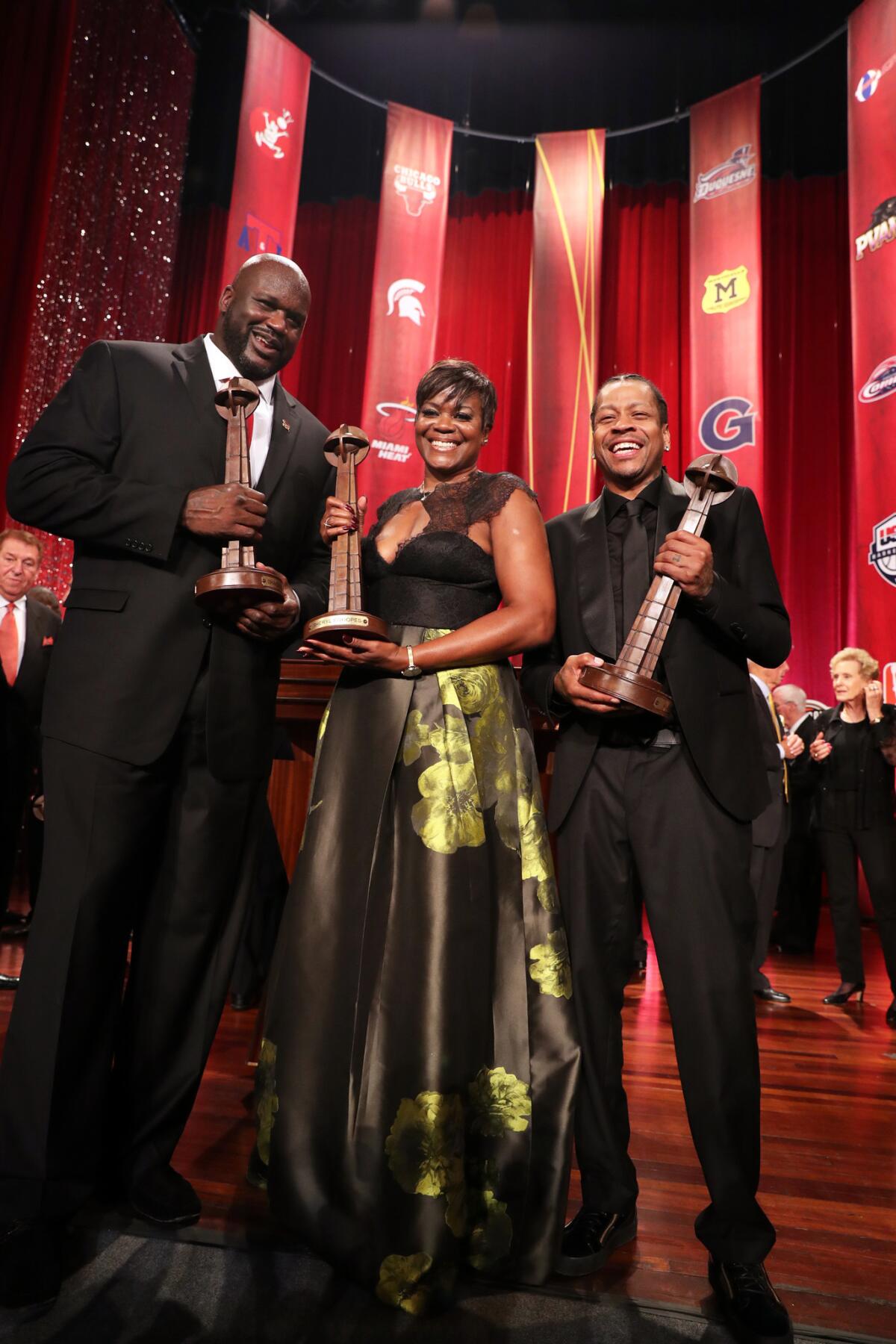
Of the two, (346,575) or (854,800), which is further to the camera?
(854,800)

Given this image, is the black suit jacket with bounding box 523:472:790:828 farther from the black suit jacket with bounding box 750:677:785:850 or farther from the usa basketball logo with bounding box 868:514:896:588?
the usa basketball logo with bounding box 868:514:896:588

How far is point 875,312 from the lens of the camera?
21.5ft

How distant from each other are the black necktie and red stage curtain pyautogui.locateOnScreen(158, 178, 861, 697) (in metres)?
7.40

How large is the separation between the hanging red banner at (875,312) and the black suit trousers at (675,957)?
5.05 m

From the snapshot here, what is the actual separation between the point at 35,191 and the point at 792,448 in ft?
22.6

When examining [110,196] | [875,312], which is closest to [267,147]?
[110,196]

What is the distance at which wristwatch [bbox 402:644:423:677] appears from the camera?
1789mm

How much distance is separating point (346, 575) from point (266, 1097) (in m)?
1.01

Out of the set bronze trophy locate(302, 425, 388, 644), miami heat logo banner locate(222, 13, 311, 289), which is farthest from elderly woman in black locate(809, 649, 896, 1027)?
miami heat logo banner locate(222, 13, 311, 289)

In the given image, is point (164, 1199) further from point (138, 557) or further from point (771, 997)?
point (771, 997)

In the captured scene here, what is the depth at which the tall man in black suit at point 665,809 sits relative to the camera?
1.70m

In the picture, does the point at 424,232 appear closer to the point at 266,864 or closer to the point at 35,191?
the point at 35,191

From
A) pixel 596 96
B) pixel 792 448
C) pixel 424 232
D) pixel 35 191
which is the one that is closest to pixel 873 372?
pixel 792 448

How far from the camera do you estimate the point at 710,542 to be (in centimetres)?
195
